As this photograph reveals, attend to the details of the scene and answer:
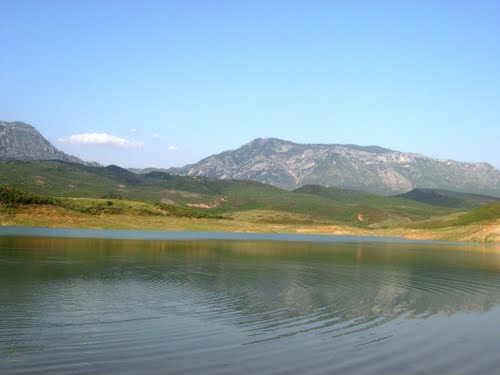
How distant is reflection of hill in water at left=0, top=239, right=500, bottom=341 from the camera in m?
31.9

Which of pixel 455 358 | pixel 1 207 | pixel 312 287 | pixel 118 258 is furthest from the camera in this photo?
pixel 1 207

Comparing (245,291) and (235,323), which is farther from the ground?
(235,323)

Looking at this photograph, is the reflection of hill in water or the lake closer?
the lake

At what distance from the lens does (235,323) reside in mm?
30078

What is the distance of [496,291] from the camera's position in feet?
168

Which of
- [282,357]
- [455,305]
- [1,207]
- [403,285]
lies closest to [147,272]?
[403,285]

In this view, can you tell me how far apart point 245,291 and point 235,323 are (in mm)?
13328

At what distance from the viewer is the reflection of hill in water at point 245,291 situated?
31906mm

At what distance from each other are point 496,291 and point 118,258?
146 feet

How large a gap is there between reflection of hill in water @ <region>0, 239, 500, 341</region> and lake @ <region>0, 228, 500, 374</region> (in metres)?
0.12

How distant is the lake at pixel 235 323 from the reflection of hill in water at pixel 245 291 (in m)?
0.12

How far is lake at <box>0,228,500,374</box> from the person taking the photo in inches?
869

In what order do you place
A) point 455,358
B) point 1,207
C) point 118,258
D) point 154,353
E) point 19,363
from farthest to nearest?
point 1,207
point 118,258
point 455,358
point 154,353
point 19,363

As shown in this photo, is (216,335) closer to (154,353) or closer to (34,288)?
(154,353)
